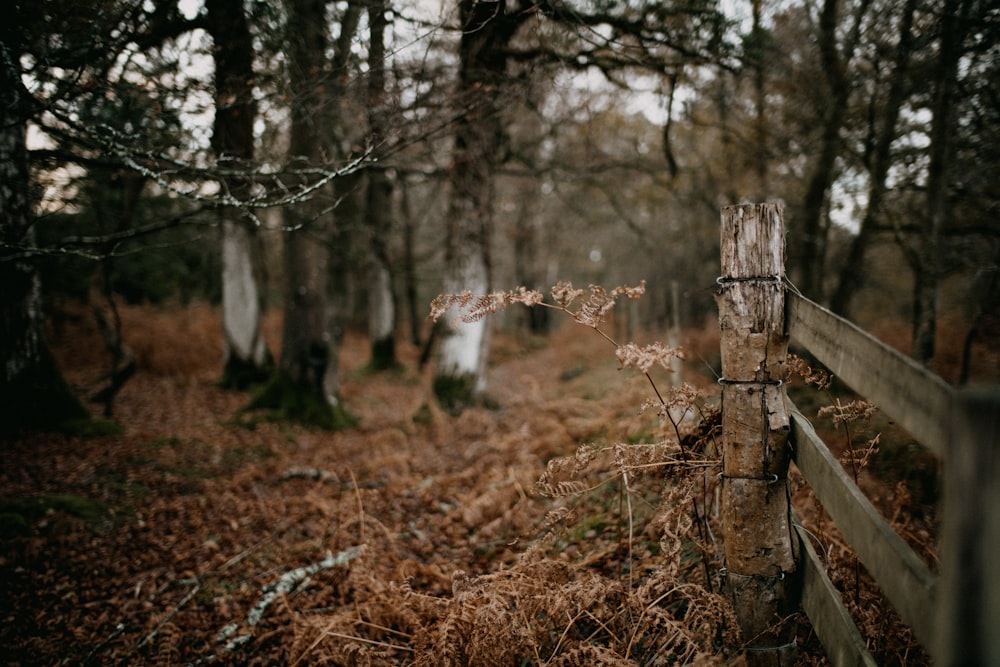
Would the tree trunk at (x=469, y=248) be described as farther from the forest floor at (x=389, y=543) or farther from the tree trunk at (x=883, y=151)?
the tree trunk at (x=883, y=151)

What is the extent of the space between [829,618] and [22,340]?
8264mm

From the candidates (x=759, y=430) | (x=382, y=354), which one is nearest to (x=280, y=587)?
(x=759, y=430)

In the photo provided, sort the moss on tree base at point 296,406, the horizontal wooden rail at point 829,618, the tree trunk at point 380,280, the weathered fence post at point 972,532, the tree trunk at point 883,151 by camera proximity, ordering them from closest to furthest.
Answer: the weathered fence post at point 972,532
the horizontal wooden rail at point 829,618
the tree trunk at point 883,151
the moss on tree base at point 296,406
the tree trunk at point 380,280

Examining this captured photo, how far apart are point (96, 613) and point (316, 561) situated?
1.54m

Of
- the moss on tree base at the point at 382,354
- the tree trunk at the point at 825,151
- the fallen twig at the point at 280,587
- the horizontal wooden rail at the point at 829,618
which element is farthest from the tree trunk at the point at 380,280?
the horizontal wooden rail at the point at 829,618

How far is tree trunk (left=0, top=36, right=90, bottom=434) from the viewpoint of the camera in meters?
5.05

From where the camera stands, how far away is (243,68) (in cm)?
530

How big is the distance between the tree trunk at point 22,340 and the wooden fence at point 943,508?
6986mm

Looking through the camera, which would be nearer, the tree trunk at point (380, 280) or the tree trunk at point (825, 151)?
the tree trunk at point (825, 151)

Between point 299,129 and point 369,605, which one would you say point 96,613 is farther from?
point 299,129

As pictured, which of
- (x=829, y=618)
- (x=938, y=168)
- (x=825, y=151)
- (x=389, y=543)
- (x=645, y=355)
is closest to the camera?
(x=829, y=618)

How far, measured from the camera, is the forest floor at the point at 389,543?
2482mm

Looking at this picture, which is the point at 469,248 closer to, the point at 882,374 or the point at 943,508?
the point at 882,374

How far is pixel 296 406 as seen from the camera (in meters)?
8.03
